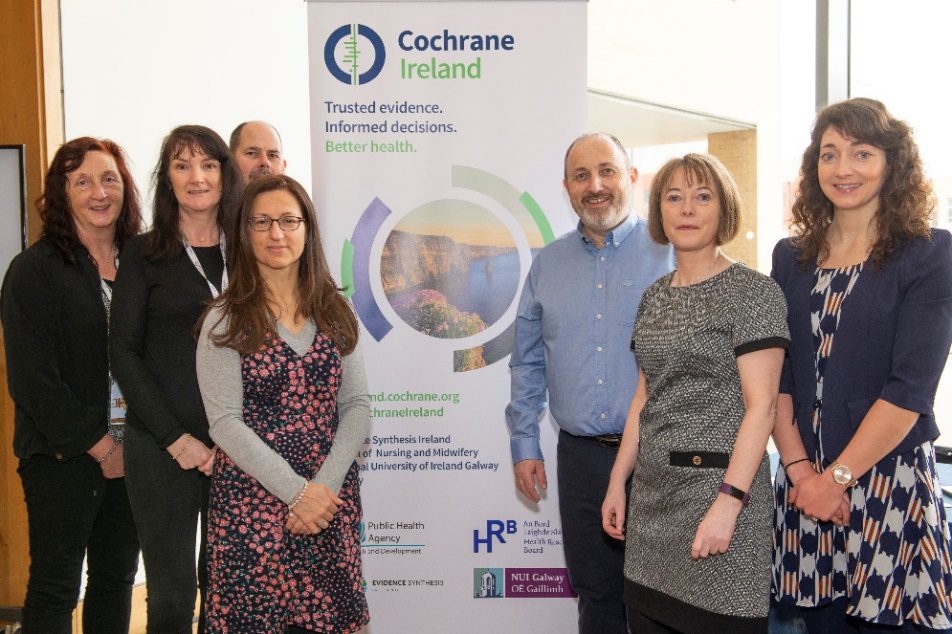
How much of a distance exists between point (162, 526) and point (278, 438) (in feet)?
1.57

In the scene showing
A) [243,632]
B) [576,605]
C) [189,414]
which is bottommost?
[576,605]

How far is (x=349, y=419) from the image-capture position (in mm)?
2217

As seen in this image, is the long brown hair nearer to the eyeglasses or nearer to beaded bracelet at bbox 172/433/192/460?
the eyeglasses

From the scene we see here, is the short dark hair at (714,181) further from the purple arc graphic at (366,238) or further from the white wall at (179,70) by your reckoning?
the white wall at (179,70)

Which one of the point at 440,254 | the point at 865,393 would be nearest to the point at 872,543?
the point at 865,393

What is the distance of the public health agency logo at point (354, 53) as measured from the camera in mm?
2879

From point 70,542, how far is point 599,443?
5.16 feet

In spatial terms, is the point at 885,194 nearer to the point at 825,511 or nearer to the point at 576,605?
the point at 825,511

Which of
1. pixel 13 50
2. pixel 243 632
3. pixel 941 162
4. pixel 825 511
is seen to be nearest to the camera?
pixel 825 511

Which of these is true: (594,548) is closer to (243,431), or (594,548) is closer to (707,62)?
(243,431)

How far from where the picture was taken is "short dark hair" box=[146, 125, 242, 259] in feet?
7.80

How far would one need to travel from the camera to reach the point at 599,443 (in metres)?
2.48

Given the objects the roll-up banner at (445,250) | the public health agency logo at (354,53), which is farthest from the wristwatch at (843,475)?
the public health agency logo at (354,53)

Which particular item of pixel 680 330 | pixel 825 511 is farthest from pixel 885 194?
pixel 825 511
